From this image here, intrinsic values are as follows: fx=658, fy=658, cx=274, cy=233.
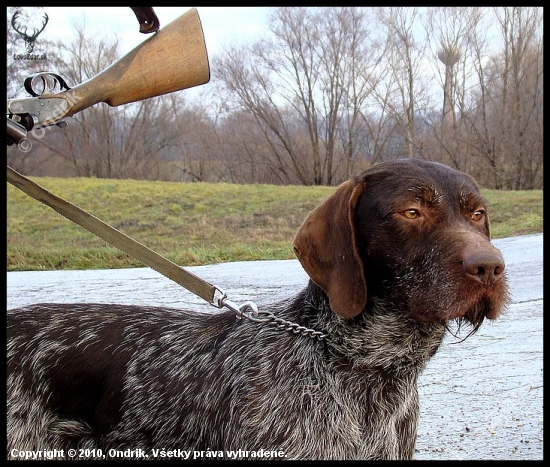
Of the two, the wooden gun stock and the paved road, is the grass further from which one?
the wooden gun stock

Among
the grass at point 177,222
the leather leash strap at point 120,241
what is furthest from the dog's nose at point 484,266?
the grass at point 177,222

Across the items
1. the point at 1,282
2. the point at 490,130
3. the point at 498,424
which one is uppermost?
the point at 490,130

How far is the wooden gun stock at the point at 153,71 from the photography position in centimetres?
303

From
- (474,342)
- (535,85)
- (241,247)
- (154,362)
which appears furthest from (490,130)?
(154,362)

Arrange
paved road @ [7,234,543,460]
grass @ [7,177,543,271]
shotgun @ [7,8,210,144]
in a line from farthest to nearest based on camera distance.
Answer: grass @ [7,177,543,271]
paved road @ [7,234,543,460]
shotgun @ [7,8,210,144]

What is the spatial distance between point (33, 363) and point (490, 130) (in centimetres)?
2688

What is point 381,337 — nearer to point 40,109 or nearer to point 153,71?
point 153,71

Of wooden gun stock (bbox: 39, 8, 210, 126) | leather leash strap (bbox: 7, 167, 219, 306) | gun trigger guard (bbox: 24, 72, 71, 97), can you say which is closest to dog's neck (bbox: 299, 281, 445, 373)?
leather leash strap (bbox: 7, 167, 219, 306)

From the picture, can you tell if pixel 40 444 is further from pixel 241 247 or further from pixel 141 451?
pixel 241 247

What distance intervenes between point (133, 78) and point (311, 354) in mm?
1523

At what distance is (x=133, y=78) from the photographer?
3100 mm

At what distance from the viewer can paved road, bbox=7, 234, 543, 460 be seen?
3711 millimetres

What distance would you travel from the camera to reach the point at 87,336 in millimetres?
3189

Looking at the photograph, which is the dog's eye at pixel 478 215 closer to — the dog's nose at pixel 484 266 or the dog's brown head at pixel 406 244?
the dog's brown head at pixel 406 244
